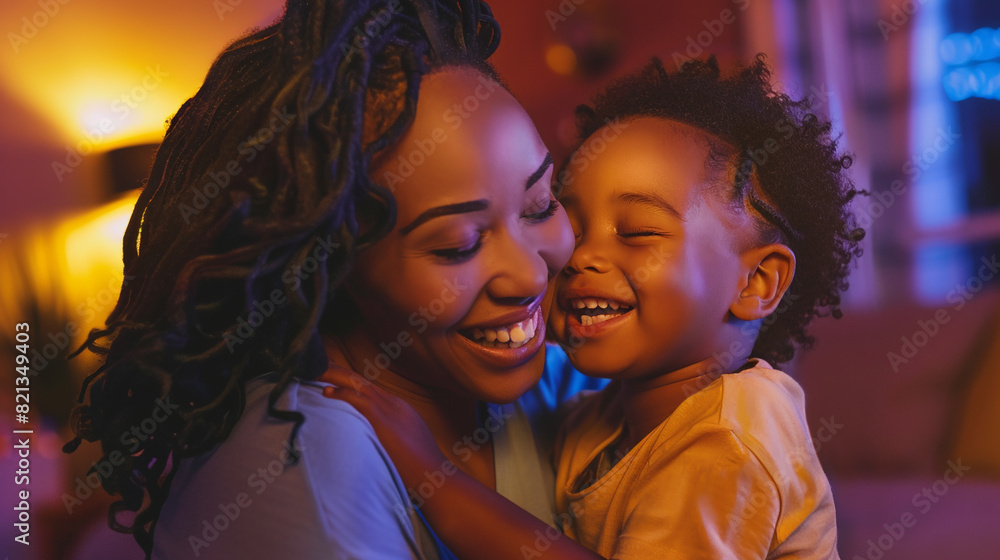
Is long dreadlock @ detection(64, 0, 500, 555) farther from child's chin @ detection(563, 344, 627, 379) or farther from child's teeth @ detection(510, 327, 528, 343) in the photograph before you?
child's chin @ detection(563, 344, 627, 379)

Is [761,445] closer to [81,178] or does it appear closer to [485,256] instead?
[485,256]

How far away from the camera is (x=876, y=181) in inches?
155

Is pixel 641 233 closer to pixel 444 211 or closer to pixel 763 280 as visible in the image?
pixel 763 280

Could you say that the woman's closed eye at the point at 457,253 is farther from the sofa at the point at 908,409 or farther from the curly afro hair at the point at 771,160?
the sofa at the point at 908,409

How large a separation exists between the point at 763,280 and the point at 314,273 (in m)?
0.87

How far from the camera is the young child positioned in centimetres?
108

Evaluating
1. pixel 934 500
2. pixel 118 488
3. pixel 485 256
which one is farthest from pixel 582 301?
pixel 934 500

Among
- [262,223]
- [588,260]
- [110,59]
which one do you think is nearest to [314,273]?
[262,223]

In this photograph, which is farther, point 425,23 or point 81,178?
point 81,178

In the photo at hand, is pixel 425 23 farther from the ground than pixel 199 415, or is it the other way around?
pixel 425 23

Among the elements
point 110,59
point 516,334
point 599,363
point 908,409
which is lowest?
point 908,409

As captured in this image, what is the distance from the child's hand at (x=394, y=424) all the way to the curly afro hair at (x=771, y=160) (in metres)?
0.62

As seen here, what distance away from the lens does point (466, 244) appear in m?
1.04

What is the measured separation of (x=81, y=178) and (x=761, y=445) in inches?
95.9
